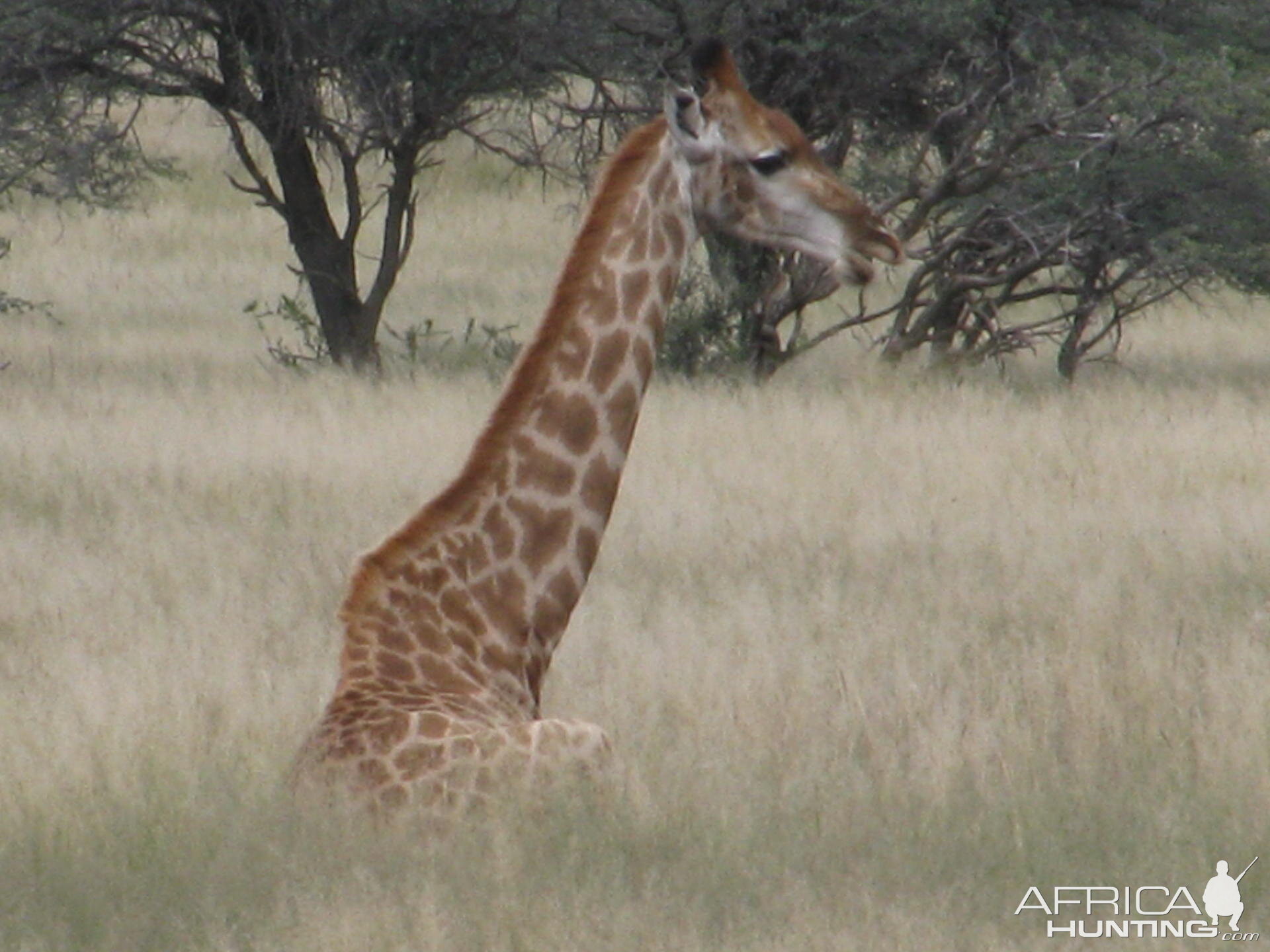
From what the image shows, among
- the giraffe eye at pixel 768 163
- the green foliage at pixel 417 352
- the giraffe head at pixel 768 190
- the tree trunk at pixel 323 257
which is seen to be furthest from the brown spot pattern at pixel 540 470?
the tree trunk at pixel 323 257

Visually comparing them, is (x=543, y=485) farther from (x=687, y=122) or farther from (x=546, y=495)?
(x=687, y=122)

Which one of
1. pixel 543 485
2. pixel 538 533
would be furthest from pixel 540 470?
pixel 538 533

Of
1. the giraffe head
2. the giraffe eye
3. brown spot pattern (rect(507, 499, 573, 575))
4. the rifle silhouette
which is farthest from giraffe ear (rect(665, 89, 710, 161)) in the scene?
the rifle silhouette

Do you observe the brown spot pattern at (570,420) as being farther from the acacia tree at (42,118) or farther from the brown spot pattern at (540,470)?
the acacia tree at (42,118)

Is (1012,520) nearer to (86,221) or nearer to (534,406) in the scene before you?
(534,406)

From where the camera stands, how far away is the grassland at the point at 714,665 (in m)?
4.52

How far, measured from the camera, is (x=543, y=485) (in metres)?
5.41

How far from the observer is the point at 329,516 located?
10.1 meters

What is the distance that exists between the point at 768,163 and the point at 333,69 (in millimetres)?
12769

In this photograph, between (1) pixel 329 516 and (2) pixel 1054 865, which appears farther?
(1) pixel 329 516

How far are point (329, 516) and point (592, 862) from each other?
18.4 ft

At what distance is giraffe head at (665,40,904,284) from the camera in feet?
18.8

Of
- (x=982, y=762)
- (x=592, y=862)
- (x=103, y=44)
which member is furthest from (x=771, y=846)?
(x=103, y=44)

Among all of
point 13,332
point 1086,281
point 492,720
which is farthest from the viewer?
point 13,332
